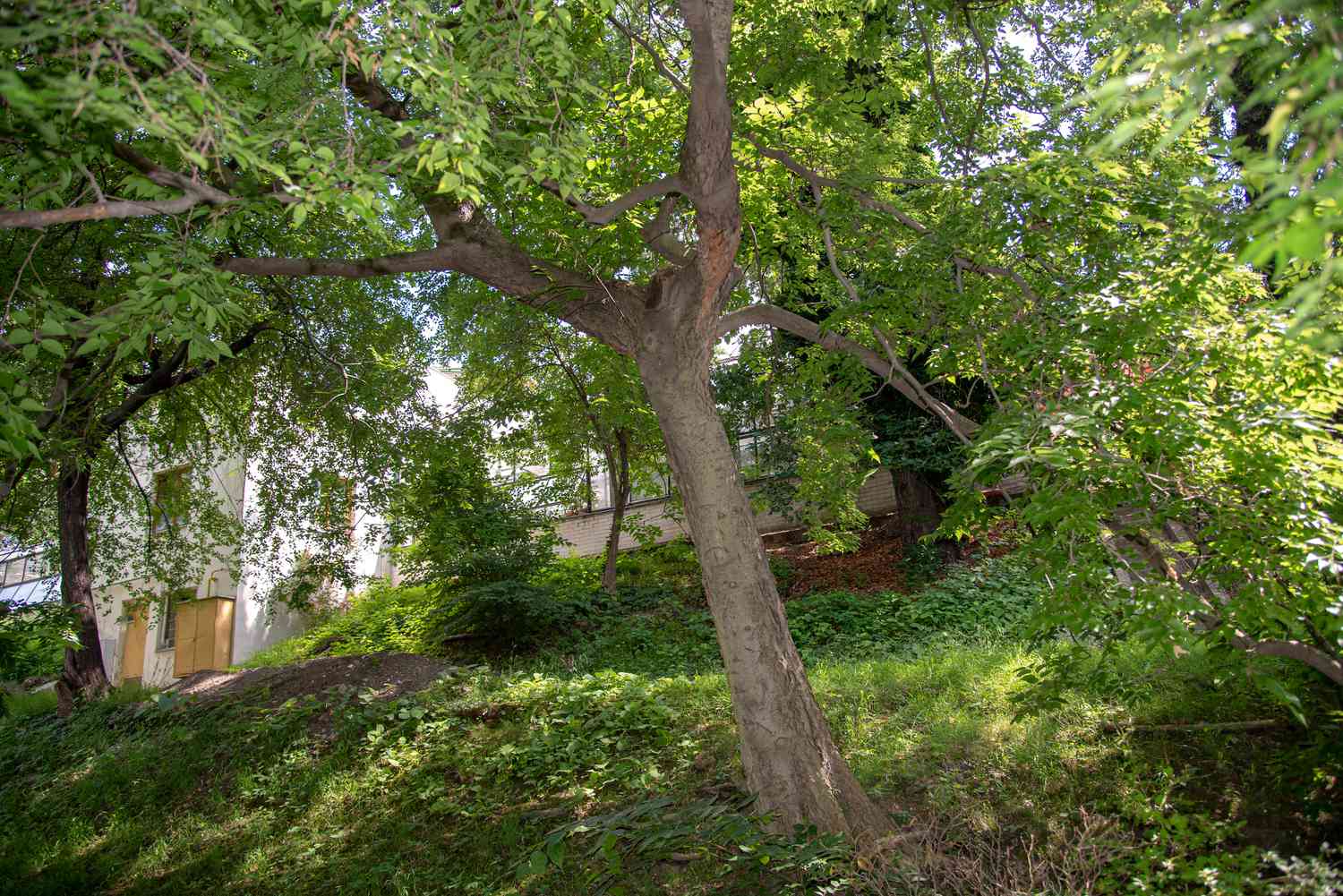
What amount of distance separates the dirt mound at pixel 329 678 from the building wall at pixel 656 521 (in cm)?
642

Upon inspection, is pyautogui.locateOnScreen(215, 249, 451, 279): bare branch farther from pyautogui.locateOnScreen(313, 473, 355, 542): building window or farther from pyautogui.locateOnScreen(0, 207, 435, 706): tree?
pyautogui.locateOnScreen(313, 473, 355, 542): building window

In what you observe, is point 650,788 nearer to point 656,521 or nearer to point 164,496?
point 164,496

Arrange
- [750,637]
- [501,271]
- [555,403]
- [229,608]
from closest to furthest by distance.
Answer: [750,637], [501,271], [555,403], [229,608]

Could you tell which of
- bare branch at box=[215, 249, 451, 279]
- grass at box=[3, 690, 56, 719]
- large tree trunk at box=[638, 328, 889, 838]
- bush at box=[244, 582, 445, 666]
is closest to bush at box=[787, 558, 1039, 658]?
large tree trunk at box=[638, 328, 889, 838]

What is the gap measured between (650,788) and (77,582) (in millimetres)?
8576

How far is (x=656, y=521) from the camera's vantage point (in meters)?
18.8

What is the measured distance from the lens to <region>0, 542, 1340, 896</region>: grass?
4.90 meters

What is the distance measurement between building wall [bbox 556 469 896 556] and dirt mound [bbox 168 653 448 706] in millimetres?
6416

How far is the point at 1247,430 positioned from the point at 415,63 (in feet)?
13.4

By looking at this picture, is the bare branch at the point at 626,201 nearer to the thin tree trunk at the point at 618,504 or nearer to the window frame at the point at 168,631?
the thin tree trunk at the point at 618,504

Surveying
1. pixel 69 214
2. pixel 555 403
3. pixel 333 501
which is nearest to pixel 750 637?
pixel 69 214

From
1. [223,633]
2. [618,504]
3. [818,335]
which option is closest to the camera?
[818,335]

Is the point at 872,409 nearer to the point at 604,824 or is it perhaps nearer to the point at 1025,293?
the point at 1025,293

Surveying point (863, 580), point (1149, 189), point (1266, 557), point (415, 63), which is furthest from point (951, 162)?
point (863, 580)
